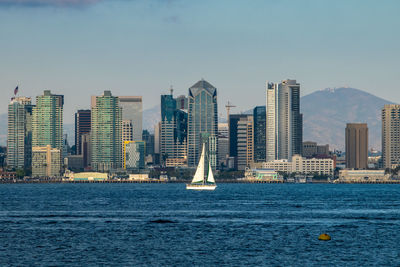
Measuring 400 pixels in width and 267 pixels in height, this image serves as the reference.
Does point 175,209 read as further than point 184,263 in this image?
Yes

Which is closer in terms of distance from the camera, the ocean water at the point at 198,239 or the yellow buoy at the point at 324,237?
the ocean water at the point at 198,239

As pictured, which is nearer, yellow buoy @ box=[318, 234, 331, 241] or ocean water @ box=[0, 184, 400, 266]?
ocean water @ box=[0, 184, 400, 266]

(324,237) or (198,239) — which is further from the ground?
(324,237)

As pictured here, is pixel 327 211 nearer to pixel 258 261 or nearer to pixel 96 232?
pixel 96 232

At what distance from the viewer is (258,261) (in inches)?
3258

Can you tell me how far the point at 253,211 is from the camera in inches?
6097

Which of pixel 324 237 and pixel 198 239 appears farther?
pixel 198 239

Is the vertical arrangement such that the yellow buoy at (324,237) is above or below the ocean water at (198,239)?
above

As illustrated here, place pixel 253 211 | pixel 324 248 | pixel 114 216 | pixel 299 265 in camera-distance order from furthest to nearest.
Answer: pixel 253 211
pixel 114 216
pixel 324 248
pixel 299 265

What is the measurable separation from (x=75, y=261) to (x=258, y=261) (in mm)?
17390

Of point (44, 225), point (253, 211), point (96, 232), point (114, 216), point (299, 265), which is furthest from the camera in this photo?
point (253, 211)

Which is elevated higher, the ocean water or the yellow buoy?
the yellow buoy

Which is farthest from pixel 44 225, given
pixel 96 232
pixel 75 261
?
pixel 75 261

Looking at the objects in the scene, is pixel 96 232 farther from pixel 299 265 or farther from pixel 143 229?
pixel 299 265
